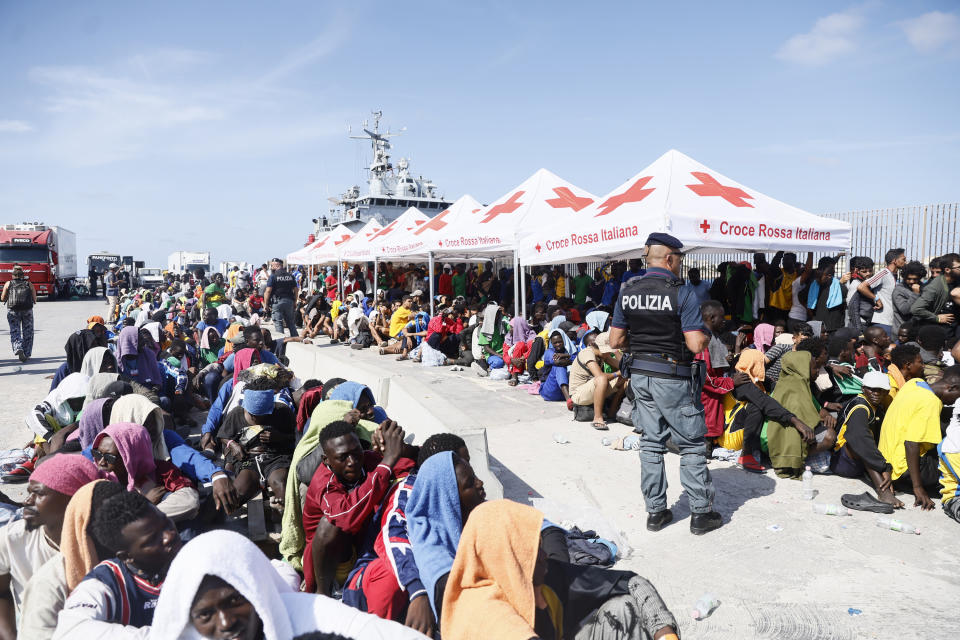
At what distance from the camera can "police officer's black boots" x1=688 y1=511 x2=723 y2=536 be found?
3.71m

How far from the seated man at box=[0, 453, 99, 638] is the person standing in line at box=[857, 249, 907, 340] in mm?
7691

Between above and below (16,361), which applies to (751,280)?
above

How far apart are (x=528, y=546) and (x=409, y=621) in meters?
0.68

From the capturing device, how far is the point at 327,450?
9.87ft

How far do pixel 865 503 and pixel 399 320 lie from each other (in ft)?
30.3

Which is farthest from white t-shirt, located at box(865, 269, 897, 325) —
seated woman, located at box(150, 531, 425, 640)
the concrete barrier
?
seated woman, located at box(150, 531, 425, 640)

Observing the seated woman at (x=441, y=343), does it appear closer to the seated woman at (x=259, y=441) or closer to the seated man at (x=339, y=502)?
the seated woman at (x=259, y=441)

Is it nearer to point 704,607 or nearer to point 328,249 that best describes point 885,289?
point 704,607

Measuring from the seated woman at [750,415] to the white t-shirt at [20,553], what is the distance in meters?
4.78

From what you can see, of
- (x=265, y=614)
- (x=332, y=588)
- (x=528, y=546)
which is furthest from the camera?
(x=332, y=588)

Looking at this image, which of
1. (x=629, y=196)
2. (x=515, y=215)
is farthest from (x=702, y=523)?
(x=515, y=215)

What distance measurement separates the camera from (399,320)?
12.0 metres

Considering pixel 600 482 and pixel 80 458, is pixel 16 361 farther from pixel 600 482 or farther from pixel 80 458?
pixel 600 482

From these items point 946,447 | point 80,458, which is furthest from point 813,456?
point 80,458
